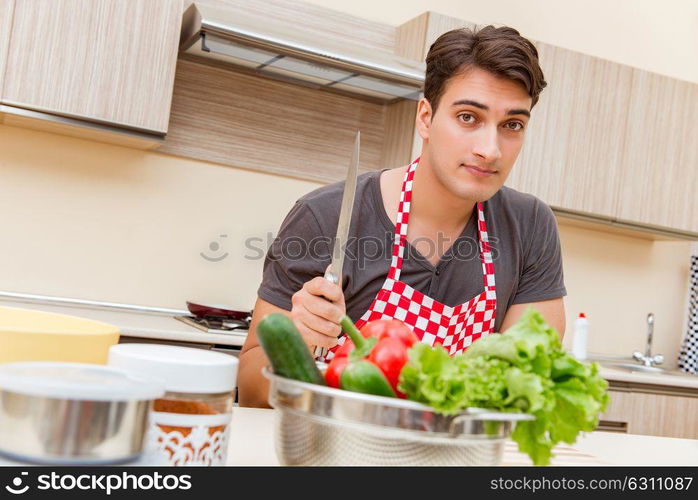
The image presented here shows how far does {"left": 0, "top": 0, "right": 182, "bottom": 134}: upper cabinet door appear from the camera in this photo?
227 cm

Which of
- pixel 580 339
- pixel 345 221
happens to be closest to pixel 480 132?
pixel 345 221

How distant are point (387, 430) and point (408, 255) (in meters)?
0.92

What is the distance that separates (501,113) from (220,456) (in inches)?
37.9

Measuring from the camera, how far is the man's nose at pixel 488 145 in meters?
1.41

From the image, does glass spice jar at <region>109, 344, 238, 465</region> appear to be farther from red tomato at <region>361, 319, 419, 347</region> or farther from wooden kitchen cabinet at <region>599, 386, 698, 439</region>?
wooden kitchen cabinet at <region>599, 386, 698, 439</region>

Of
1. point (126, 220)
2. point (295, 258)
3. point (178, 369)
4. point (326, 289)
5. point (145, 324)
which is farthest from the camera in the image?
point (126, 220)

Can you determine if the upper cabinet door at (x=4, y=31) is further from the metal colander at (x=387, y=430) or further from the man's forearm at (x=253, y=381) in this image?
the metal colander at (x=387, y=430)

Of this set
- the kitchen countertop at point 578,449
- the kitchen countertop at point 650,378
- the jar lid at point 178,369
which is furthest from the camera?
the kitchen countertop at point 650,378

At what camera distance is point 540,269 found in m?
1.62

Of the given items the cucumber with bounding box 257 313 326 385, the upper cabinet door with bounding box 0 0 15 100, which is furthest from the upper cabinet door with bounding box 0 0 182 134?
the cucumber with bounding box 257 313 326 385

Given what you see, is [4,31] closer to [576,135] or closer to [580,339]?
[576,135]
